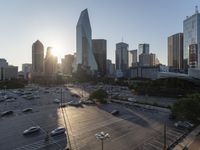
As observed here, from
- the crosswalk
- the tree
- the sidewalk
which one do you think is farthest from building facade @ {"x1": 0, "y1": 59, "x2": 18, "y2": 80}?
the sidewalk

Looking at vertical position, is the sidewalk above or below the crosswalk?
above

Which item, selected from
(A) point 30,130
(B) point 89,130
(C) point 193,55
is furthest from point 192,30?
(A) point 30,130

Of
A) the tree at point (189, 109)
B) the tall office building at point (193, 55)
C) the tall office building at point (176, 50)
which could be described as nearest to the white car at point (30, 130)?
the tree at point (189, 109)

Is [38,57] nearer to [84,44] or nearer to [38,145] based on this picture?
[84,44]

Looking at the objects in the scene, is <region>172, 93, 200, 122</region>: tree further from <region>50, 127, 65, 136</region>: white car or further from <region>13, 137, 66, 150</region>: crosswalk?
<region>13, 137, 66, 150</region>: crosswalk

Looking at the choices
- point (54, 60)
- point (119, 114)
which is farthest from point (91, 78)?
point (119, 114)

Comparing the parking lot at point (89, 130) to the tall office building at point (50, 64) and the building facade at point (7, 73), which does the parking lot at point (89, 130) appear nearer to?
the building facade at point (7, 73)
